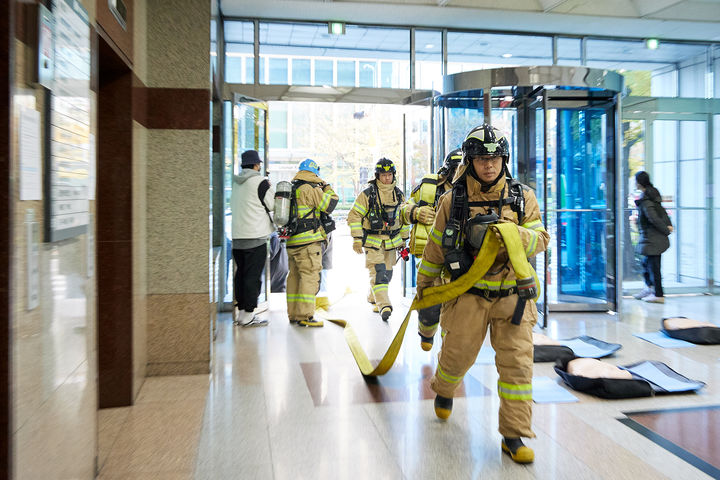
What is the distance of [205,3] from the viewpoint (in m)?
5.10

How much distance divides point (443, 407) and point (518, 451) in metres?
0.72

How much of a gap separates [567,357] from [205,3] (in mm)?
4556

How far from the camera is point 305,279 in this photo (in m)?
7.29

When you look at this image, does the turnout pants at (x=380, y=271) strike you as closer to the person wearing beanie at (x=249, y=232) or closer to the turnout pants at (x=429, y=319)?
the person wearing beanie at (x=249, y=232)

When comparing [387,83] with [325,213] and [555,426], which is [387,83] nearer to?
[325,213]

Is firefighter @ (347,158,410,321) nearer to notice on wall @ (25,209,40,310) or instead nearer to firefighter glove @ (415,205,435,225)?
firefighter glove @ (415,205,435,225)

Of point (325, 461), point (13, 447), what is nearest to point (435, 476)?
point (325, 461)

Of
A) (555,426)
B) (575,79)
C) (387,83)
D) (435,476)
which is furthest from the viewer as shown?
(387,83)

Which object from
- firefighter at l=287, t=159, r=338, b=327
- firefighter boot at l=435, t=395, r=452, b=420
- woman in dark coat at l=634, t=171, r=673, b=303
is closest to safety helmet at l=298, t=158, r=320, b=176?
firefighter at l=287, t=159, r=338, b=327

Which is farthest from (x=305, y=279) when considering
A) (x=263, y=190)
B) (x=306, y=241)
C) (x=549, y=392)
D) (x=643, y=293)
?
(x=643, y=293)

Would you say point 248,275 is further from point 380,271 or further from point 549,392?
point 549,392

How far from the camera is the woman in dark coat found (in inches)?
352

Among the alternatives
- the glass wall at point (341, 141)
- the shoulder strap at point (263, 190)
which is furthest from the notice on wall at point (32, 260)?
the glass wall at point (341, 141)

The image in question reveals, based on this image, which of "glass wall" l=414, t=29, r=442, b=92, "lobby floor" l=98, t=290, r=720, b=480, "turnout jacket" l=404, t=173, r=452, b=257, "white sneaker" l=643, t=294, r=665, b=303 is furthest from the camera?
"glass wall" l=414, t=29, r=442, b=92
